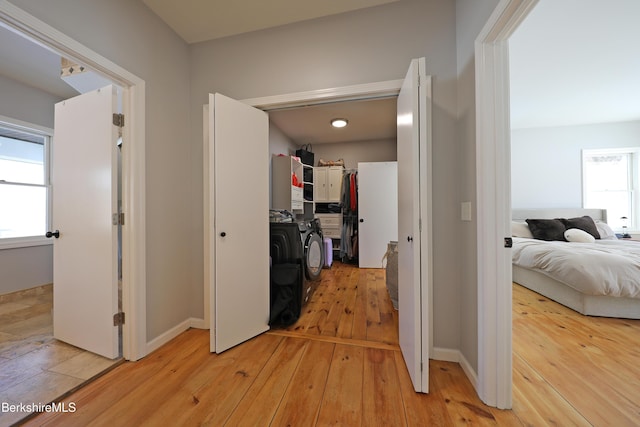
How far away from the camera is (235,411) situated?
116cm

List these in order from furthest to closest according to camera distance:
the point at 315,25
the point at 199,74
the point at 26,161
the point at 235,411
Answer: the point at 26,161 → the point at 199,74 → the point at 315,25 → the point at 235,411

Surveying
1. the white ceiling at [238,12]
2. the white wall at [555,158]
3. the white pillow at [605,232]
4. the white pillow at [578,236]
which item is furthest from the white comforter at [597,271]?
the white ceiling at [238,12]

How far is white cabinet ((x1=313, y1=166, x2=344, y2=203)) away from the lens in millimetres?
4465

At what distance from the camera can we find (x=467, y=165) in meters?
1.38

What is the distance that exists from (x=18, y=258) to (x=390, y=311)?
4.33 metres

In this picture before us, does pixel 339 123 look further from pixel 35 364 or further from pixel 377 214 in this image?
pixel 35 364

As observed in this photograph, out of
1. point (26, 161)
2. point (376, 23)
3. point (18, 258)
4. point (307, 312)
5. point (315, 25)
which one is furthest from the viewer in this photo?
point (26, 161)

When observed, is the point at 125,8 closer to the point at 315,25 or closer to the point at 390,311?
the point at 315,25

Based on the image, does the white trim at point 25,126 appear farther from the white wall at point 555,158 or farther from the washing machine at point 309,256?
the white wall at point 555,158

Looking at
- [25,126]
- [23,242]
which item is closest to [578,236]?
[23,242]

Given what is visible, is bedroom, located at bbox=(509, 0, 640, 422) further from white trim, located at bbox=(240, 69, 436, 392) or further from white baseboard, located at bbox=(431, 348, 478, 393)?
white trim, located at bbox=(240, 69, 436, 392)

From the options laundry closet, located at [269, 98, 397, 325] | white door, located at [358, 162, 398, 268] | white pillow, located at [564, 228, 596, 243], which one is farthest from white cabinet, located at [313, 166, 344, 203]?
white pillow, located at [564, 228, 596, 243]

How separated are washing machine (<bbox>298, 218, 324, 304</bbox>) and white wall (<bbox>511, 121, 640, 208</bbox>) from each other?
4179 mm

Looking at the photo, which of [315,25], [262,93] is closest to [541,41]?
[315,25]
